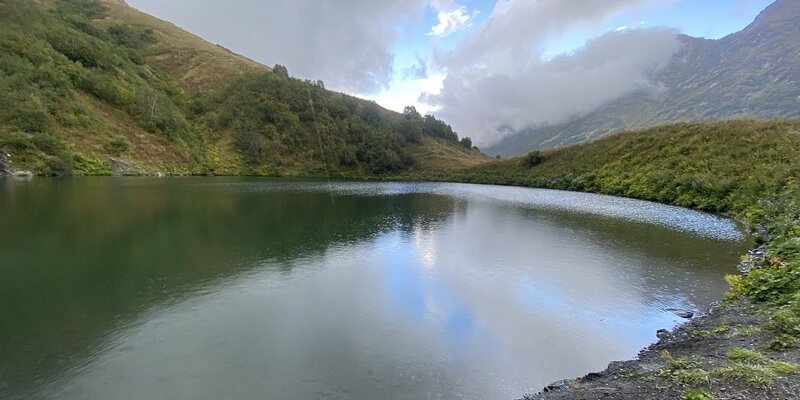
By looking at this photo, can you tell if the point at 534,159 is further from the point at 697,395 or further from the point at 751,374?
the point at 697,395

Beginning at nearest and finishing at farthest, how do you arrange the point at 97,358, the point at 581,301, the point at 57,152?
1. the point at 97,358
2. the point at 581,301
3. the point at 57,152

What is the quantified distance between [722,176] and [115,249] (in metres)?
50.0

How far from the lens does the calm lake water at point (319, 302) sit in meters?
8.39

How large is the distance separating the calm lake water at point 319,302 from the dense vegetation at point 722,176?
2129 mm

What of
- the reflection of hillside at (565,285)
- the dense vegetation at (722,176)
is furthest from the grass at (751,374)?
the reflection of hillside at (565,285)

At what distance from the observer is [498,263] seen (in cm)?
1911

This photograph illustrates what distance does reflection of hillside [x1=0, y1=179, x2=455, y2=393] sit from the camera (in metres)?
10.1

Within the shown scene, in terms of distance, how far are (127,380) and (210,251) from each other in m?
11.2

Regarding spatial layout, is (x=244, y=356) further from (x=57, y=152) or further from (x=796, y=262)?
(x=57, y=152)

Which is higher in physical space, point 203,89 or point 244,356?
point 203,89

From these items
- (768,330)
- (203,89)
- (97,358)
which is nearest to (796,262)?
(768,330)

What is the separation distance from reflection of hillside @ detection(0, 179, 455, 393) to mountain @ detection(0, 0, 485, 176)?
30535 mm

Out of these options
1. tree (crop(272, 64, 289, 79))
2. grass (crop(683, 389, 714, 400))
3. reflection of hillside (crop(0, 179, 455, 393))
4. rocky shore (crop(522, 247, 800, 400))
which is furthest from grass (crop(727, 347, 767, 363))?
tree (crop(272, 64, 289, 79))

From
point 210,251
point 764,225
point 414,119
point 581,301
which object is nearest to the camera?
point 581,301
